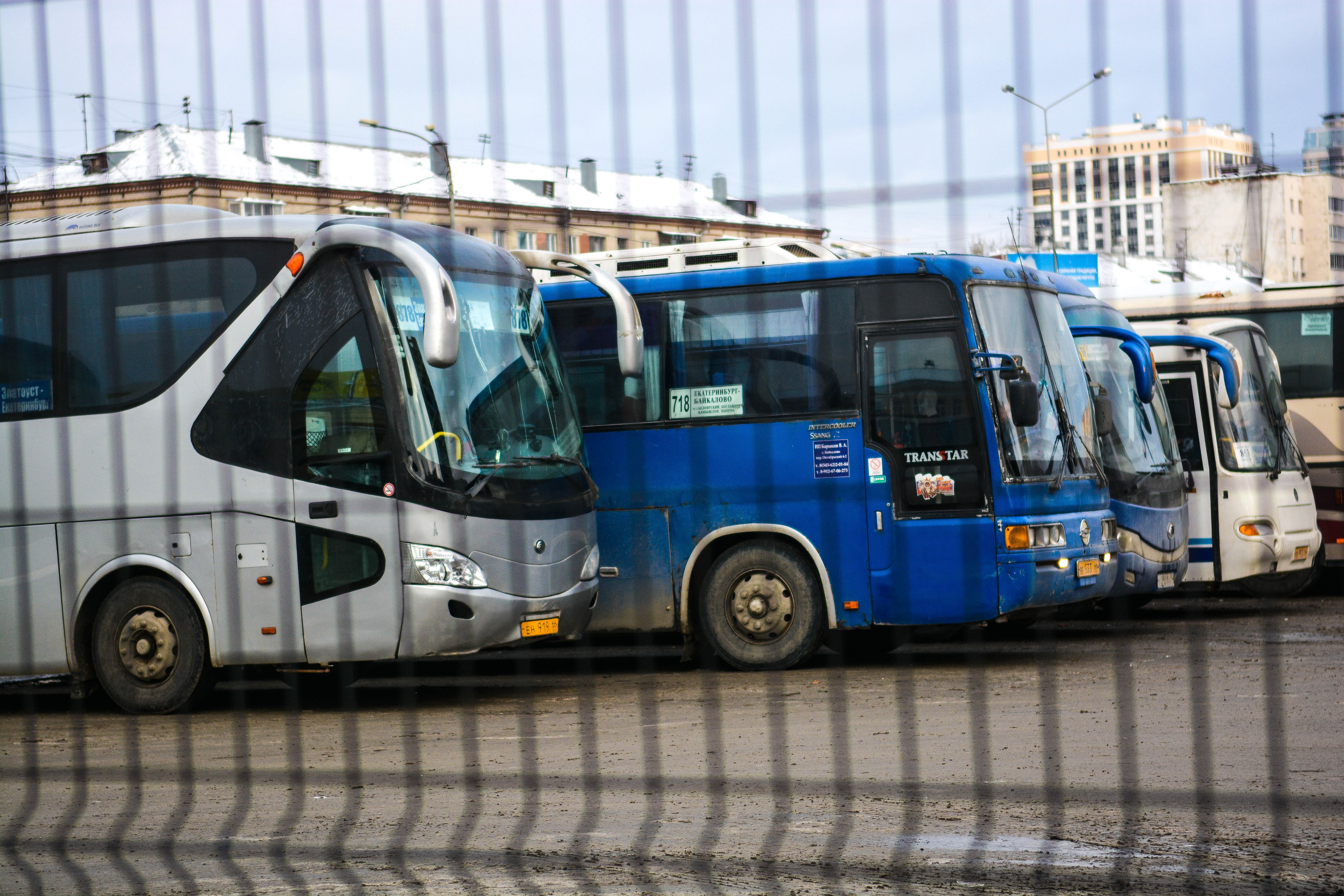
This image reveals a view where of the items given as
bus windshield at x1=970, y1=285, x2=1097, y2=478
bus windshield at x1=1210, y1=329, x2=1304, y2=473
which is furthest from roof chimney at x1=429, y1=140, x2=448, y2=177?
bus windshield at x1=1210, y1=329, x2=1304, y2=473

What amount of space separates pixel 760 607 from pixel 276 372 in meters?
3.87

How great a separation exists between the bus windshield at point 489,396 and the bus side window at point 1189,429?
706cm

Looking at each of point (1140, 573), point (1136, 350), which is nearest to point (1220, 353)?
point (1136, 350)

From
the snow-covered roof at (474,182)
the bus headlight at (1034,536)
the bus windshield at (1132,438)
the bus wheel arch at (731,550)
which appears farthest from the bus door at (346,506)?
the bus windshield at (1132,438)

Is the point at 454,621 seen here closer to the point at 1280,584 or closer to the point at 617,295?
the point at 617,295

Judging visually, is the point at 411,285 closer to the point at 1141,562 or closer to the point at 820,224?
the point at 820,224

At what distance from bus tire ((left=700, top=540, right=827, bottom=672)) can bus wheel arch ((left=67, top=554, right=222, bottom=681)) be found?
3543 mm

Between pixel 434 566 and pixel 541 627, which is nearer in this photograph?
pixel 434 566

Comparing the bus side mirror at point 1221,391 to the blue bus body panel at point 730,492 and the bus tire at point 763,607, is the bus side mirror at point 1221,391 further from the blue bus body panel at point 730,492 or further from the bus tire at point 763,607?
the bus tire at point 763,607

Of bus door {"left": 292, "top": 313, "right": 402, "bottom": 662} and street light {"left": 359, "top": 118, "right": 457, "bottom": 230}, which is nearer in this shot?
street light {"left": 359, "top": 118, "right": 457, "bottom": 230}

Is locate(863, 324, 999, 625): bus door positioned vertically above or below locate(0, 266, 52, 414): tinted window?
below

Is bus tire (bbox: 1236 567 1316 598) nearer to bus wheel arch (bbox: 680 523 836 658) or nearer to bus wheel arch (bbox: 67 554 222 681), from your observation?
bus wheel arch (bbox: 680 523 836 658)

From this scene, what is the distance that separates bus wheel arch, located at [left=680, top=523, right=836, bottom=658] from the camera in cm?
1131

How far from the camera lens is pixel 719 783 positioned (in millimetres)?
7121
